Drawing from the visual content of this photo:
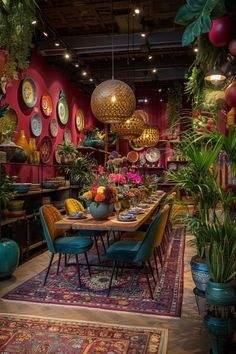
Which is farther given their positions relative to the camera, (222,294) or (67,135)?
(67,135)

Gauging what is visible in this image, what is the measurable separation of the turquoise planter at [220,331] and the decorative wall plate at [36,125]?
502 cm

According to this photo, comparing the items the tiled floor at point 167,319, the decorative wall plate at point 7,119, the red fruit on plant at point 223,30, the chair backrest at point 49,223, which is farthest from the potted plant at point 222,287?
the decorative wall plate at point 7,119

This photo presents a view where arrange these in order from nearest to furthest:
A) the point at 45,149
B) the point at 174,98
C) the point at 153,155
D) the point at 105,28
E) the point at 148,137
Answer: the point at 105,28 < the point at 45,149 < the point at 148,137 < the point at 174,98 < the point at 153,155

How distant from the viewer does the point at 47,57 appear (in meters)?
6.96

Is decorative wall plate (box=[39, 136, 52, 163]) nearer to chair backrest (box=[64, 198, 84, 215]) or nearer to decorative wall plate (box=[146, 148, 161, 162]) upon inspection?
chair backrest (box=[64, 198, 84, 215])

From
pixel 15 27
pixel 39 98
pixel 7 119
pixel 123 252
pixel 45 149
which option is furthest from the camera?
pixel 45 149

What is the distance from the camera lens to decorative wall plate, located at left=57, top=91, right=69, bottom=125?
25.0 feet

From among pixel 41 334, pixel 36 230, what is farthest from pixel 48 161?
pixel 41 334

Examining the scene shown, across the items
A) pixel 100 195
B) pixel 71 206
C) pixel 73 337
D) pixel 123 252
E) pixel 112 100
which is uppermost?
pixel 112 100

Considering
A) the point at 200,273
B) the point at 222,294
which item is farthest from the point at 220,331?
the point at 200,273

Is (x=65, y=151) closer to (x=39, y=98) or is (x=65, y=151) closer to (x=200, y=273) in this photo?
(x=39, y=98)

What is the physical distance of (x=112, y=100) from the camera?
4.36 meters

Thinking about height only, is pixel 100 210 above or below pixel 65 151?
below

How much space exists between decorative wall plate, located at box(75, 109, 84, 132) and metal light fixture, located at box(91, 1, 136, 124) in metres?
→ 4.35
